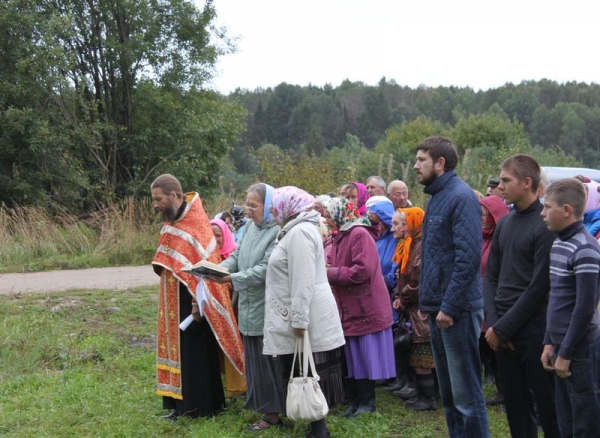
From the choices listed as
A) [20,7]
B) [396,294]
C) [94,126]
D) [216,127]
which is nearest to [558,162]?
[216,127]

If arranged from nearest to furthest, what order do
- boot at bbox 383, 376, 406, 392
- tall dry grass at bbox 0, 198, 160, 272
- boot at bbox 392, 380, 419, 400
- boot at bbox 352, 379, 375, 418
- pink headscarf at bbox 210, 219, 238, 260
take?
boot at bbox 352, 379, 375, 418 → boot at bbox 392, 380, 419, 400 → boot at bbox 383, 376, 406, 392 → pink headscarf at bbox 210, 219, 238, 260 → tall dry grass at bbox 0, 198, 160, 272

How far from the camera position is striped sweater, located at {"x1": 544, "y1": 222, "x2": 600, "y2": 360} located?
3723mm

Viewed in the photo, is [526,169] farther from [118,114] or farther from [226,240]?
[118,114]

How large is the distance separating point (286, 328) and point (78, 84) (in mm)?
17228

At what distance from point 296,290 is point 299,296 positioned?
47mm

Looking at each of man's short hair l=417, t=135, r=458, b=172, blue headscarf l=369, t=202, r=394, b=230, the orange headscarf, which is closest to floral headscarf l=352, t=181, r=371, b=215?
blue headscarf l=369, t=202, r=394, b=230

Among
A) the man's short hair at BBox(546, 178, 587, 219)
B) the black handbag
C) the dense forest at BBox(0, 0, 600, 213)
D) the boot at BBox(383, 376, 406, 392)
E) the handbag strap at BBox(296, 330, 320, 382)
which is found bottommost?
the boot at BBox(383, 376, 406, 392)

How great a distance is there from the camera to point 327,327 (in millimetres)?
5137

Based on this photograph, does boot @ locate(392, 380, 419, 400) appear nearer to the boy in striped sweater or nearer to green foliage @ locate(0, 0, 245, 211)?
the boy in striped sweater

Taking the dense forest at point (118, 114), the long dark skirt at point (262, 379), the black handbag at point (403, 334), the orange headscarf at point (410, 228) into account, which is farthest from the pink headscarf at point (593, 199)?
the dense forest at point (118, 114)

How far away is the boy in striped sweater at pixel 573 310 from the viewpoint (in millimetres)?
3738

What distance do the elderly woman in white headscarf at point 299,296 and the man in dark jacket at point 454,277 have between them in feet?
2.75

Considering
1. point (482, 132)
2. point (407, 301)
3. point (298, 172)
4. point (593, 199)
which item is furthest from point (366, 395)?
point (482, 132)

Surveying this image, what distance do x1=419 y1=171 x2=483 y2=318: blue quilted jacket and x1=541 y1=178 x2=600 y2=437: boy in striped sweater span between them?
0.51 metres
